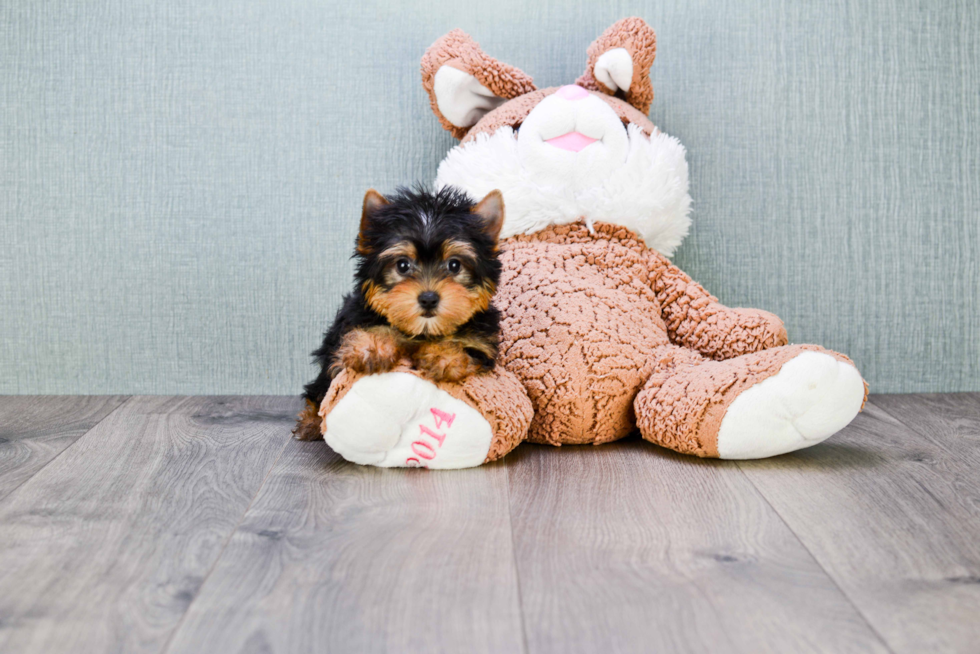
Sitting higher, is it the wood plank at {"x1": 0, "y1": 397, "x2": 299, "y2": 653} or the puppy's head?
the puppy's head

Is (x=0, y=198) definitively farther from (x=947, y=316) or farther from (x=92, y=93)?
(x=947, y=316)

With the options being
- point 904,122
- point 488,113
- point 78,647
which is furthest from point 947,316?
point 78,647

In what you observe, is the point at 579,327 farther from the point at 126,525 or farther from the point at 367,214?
the point at 126,525

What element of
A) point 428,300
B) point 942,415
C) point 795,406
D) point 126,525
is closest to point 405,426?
point 428,300

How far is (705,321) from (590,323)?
0.98 ft

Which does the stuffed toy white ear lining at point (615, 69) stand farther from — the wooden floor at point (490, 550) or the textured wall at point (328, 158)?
the wooden floor at point (490, 550)

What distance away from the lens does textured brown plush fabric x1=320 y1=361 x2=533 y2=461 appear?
1.43 m

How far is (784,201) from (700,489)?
1.10m

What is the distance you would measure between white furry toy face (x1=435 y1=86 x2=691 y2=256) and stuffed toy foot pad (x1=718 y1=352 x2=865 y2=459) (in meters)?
0.55

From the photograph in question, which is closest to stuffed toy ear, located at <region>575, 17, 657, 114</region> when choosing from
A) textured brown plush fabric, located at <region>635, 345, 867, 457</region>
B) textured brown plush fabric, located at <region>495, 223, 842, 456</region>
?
textured brown plush fabric, located at <region>495, 223, 842, 456</region>

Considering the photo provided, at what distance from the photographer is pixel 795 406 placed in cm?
147

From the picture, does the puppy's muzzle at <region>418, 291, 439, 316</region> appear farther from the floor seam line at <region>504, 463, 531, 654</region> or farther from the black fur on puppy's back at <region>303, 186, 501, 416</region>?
the floor seam line at <region>504, 463, 531, 654</region>

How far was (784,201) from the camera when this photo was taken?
7.16ft

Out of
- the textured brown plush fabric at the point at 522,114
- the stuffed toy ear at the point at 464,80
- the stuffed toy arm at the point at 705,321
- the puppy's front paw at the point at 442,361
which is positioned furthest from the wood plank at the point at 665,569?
the stuffed toy ear at the point at 464,80
